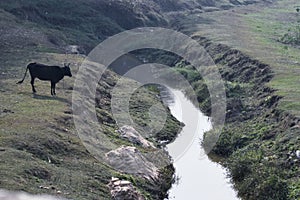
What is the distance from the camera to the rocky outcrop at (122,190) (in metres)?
21.8

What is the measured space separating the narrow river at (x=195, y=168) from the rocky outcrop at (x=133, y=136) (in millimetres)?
1983

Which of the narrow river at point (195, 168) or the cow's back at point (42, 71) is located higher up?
the cow's back at point (42, 71)

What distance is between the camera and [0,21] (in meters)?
48.9

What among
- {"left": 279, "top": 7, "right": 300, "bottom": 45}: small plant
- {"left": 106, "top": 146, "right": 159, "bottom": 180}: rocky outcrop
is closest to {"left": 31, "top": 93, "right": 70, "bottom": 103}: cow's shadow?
{"left": 106, "top": 146, "right": 159, "bottom": 180}: rocky outcrop

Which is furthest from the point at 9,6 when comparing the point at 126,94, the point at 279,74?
the point at 279,74

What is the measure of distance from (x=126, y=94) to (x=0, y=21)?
16.1 metres

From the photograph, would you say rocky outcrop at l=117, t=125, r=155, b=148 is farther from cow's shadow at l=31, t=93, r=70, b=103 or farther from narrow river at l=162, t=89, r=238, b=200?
cow's shadow at l=31, t=93, r=70, b=103

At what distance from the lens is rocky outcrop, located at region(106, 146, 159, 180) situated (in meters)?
24.8

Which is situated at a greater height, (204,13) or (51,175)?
(51,175)

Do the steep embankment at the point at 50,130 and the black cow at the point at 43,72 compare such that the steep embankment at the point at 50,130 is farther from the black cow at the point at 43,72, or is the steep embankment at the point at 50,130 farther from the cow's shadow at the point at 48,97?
the black cow at the point at 43,72

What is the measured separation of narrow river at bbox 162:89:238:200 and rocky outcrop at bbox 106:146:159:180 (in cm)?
166

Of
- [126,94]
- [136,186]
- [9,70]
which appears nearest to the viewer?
[136,186]

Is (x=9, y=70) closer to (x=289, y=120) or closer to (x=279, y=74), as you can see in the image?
(x=289, y=120)

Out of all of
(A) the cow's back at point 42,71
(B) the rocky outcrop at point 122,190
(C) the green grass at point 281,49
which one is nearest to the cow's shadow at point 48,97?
(A) the cow's back at point 42,71
